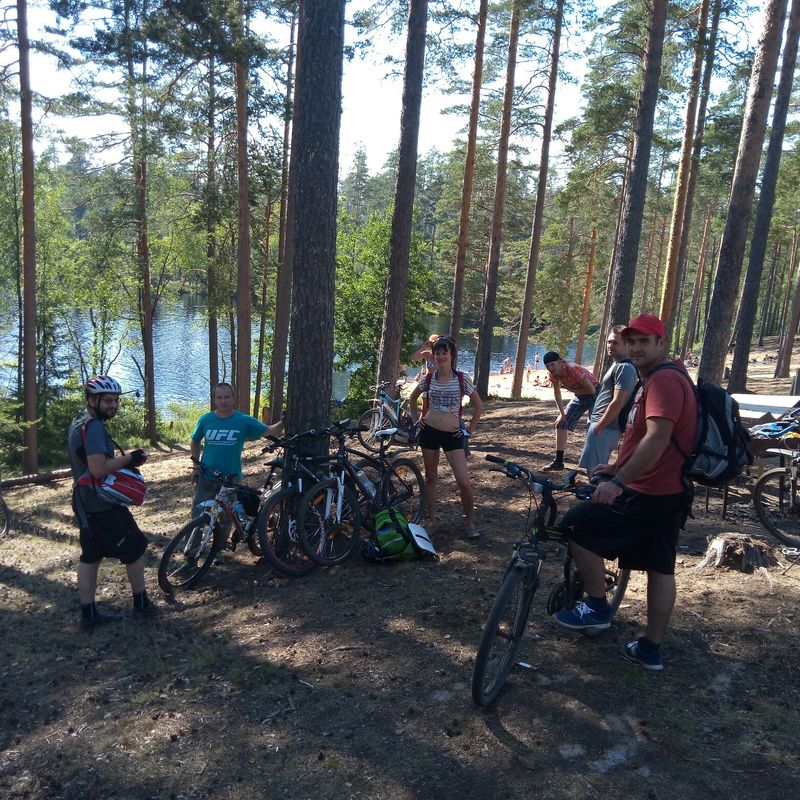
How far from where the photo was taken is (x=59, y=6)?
38.1 feet

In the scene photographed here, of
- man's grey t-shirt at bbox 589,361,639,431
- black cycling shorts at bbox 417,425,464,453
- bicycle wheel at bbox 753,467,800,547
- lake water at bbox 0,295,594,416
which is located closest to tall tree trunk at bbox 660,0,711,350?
bicycle wheel at bbox 753,467,800,547

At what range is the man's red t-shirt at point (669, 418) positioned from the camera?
3133mm

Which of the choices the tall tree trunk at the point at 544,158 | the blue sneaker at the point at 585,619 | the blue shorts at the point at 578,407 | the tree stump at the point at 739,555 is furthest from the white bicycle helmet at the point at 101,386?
the tall tree trunk at the point at 544,158

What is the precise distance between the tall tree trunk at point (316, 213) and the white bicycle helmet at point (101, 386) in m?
1.72

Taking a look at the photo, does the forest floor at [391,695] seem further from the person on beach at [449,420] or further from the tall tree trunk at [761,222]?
the tall tree trunk at [761,222]

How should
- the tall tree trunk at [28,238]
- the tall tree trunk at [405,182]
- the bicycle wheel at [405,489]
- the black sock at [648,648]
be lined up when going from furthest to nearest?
the tall tree trunk at [28,238] < the tall tree trunk at [405,182] < the bicycle wheel at [405,489] < the black sock at [648,648]

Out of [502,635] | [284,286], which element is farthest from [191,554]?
[284,286]

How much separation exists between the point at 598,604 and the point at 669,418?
130cm

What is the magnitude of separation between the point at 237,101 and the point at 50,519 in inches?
426

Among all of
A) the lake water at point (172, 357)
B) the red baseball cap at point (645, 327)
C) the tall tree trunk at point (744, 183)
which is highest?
the tall tree trunk at point (744, 183)

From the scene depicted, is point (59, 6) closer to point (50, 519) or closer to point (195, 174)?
point (195, 174)

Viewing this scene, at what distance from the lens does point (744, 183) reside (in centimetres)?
809

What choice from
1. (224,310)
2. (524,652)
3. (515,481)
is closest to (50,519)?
(515,481)

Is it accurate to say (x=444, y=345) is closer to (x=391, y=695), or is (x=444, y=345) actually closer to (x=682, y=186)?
(x=391, y=695)
